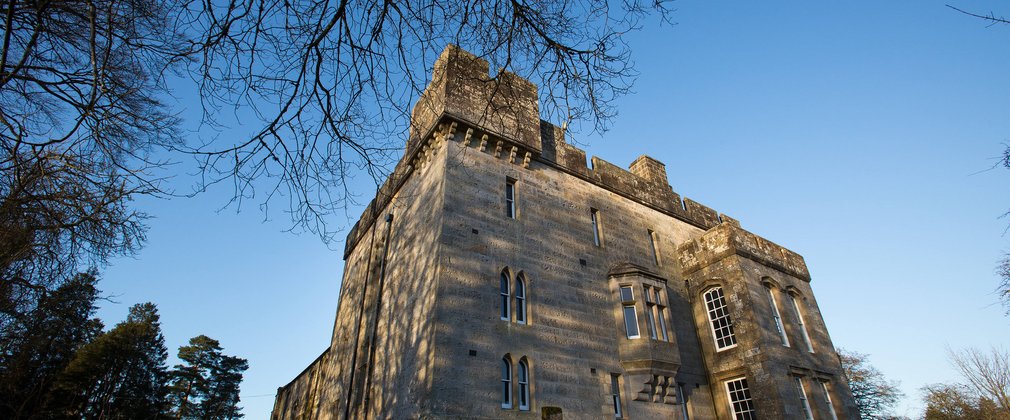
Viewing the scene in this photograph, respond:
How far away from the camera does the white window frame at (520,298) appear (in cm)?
1188

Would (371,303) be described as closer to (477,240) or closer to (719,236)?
(477,240)

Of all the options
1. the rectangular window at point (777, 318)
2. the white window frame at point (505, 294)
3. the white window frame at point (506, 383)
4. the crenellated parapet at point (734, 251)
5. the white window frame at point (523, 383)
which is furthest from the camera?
the crenellated parapet at point (734, 251)

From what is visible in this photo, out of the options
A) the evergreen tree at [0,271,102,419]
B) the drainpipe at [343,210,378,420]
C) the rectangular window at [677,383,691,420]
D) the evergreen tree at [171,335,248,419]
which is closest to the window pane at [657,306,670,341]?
the rectangular window at [677,383,691,420]

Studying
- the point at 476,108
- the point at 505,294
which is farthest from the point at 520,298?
the point at 476,108

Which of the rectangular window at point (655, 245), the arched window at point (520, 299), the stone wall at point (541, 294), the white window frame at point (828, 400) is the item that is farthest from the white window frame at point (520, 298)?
the white window frame at point (828, 400)

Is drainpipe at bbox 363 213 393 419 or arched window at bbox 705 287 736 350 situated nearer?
drainpipe at bbox 363 213 393 419

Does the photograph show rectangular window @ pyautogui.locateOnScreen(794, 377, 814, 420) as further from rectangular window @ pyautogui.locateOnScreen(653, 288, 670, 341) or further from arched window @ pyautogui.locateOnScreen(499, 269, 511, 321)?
arched window @ pyautogui.locateOnScreen(499, 269, 511, 321)

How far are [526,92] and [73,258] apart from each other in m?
12.3

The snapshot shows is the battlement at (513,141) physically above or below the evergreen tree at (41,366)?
above

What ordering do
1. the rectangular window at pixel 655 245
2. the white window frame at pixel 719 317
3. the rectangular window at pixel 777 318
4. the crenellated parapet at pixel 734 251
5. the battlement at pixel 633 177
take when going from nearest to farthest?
the rectangular window at pixel 777 318 < the white window frame at pixel 719 317 < the crenellated parapet at pixel 734 251 < the battlement at pixel 633 177 < the rectangular window at pixel 655 245

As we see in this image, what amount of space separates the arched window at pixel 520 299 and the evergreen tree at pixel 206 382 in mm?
37573

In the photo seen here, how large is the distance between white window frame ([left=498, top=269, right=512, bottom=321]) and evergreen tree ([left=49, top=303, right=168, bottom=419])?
81.5ft

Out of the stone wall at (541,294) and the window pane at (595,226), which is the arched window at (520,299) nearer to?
the stone wall at (541,294)

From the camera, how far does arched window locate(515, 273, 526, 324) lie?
39.0 feet
